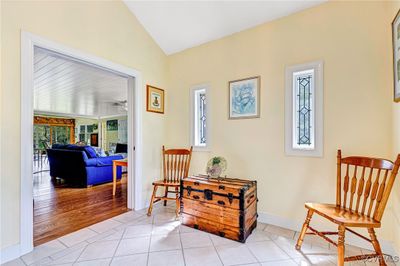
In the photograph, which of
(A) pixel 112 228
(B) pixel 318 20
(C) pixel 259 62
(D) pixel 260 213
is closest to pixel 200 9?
(C) pixel 259 62

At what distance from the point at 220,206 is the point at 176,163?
44.8 inches

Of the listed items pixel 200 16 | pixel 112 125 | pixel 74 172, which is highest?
pixel 200 16

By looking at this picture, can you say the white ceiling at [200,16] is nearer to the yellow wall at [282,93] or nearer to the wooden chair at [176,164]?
the yellow wall at [282,93]

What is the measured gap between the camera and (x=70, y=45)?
7.08 feet

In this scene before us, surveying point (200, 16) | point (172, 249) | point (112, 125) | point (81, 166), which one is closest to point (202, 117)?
point (200, 16)

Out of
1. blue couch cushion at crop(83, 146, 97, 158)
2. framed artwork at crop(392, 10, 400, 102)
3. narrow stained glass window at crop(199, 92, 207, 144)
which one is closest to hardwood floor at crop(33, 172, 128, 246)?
blue couch cushion at crop(83, 146, 97, 158)

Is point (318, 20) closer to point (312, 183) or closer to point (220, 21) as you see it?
point (220, 21)

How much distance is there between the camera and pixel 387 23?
1.81 meters

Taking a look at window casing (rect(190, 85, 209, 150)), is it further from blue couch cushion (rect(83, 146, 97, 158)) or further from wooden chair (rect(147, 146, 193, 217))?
blue couch cushion (rect(83, 146, 97, 158))

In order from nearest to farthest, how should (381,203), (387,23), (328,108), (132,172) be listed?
(381,203)
(387,23)
(328,108)
(132,172)

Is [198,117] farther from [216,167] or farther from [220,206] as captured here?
[220,206]

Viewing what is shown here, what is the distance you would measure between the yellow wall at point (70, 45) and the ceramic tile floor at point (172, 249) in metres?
0.46

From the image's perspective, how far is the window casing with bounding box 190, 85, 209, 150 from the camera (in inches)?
120

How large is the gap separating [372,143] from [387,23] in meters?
1.08
